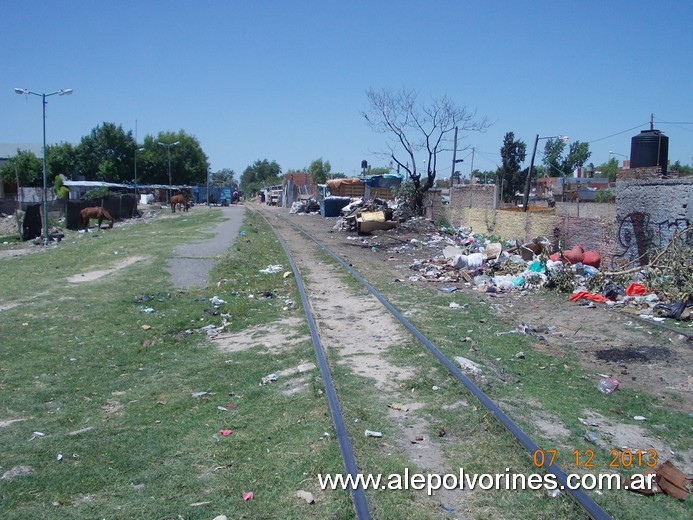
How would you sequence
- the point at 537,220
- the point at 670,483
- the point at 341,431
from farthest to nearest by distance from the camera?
1. the point at 537,220
2. the point at 341,431
3. the point at 670,483

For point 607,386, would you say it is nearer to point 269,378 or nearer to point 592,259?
point 269,378

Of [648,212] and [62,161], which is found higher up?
[62,161]

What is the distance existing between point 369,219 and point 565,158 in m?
63.5

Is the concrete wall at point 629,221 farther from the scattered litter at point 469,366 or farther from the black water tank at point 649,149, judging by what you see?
the scattered litter at point 469,366

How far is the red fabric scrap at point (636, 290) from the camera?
11734mm

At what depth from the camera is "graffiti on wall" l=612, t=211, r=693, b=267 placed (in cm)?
1319

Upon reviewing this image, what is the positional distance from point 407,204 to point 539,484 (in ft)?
90.7

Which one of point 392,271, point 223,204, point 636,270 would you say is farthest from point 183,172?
point 636,270

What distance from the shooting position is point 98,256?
19.6m

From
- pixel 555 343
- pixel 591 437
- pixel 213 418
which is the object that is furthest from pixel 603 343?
pixel 213 418

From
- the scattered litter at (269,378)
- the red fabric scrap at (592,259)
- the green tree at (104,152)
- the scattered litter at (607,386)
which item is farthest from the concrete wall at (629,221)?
the green tree at (104,152)

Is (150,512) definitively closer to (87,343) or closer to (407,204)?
(87,343)

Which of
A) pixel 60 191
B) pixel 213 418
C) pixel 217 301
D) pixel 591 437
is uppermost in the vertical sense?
pixel 60 191

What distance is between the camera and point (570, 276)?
505 inches
